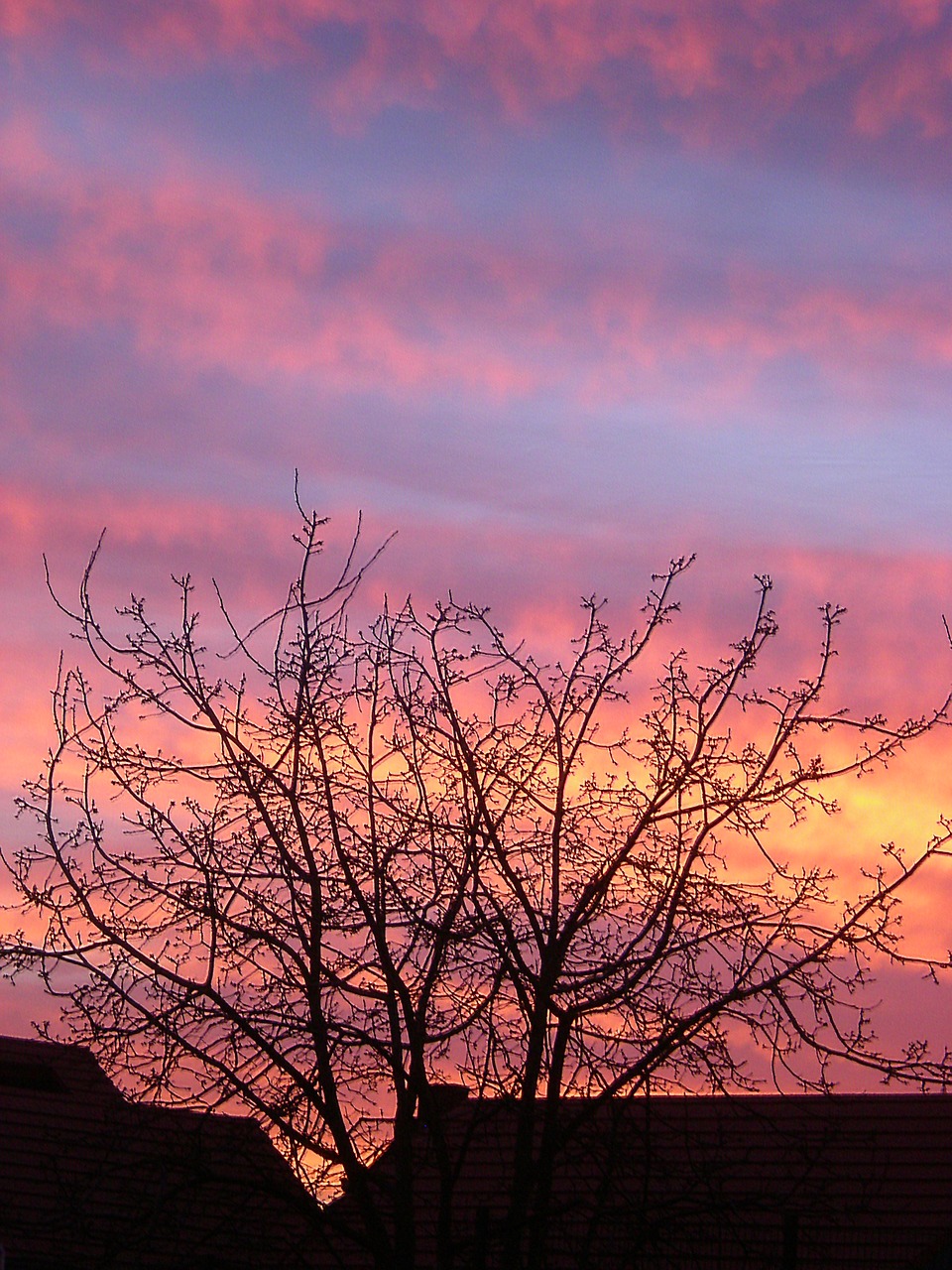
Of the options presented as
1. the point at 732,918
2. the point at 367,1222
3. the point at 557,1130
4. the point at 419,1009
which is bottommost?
the point at 367,1222

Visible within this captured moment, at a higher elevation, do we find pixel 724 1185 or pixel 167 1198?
pixel 724 1185

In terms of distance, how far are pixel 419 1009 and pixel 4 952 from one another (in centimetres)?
273

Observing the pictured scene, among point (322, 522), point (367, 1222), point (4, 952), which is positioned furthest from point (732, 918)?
point (4, 952)

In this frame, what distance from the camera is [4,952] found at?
32.8ft

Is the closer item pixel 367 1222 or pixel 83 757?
pixel 367 1222

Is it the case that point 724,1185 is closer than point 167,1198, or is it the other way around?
point 167,1198

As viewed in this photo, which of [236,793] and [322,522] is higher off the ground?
[322,522]

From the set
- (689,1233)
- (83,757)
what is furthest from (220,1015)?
(689,1233)

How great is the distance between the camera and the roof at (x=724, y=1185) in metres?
9.34

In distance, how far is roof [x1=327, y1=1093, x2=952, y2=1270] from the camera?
368 inches

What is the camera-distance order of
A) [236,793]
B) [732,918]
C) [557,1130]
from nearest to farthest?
[557,1130] → [732,918] → [236,793]

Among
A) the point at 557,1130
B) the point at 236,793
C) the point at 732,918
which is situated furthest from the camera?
the point at 236,793

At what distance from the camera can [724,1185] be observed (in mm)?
13352

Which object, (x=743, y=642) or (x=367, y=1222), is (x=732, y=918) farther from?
(x=367, y=1222)
